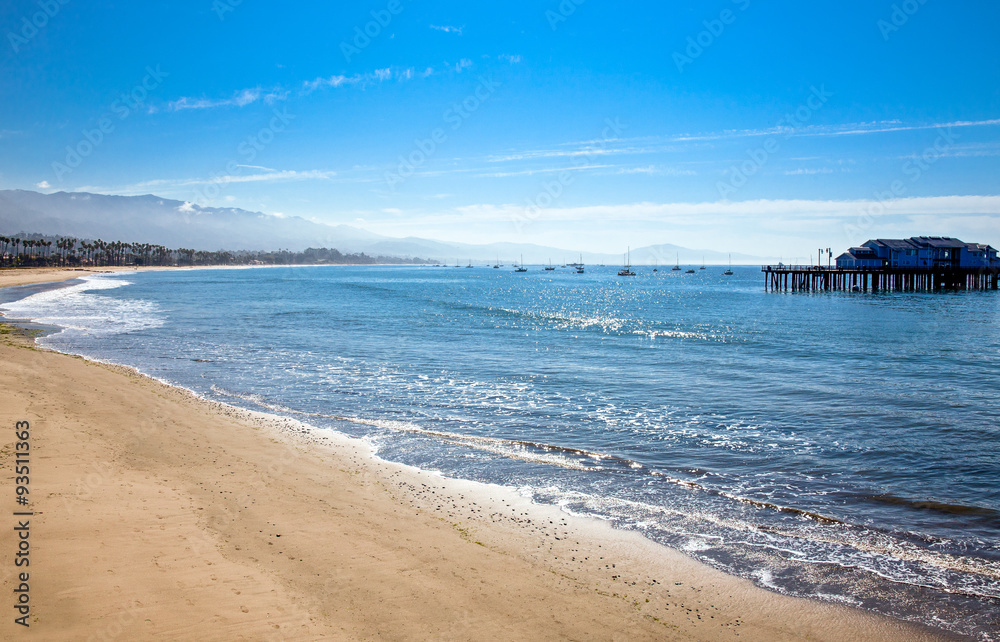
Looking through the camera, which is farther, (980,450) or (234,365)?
(234,365)

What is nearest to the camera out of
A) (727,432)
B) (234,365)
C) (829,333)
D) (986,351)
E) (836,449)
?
(836,449)

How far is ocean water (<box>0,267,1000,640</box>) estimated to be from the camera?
30.8 ft

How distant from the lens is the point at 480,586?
7555mm

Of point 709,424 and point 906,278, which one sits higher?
point 906,278

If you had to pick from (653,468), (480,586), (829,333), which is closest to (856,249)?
(829,333)

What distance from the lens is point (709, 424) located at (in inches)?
683

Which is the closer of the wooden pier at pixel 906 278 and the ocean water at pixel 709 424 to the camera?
the ocean water at pixel 709 424

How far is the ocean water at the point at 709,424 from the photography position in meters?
9.39

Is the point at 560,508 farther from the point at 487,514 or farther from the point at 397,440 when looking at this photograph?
the point at 397,440

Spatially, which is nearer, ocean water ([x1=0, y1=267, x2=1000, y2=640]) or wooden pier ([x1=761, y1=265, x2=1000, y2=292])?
ocean water ([x1=0, y1=267, x2=1000, y2=640])

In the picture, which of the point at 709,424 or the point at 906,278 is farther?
the point at 906,278

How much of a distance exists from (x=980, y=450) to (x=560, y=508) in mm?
12691

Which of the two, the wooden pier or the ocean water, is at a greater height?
the wooden pier

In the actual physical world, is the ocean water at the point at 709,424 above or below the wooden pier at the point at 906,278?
below
